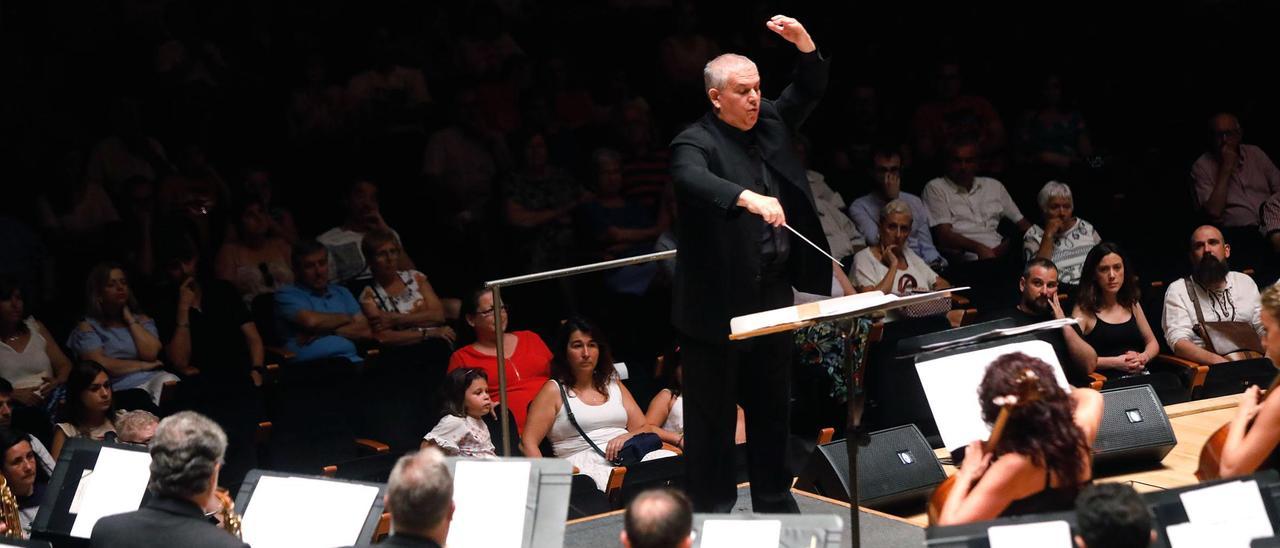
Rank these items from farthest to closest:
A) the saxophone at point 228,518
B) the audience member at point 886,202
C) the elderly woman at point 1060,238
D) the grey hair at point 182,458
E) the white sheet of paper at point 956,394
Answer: the audience member at point 886,202
the elderly woman at point 1060,238
the white sheet of paper at point 956,394
the saxophone at point 228,518
the grey hair at point 182,458

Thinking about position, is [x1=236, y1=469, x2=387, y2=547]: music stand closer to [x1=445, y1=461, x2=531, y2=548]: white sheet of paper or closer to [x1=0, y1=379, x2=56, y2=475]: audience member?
[x1=445, y1=461, x2=531, y2=548]: white sheet of paper

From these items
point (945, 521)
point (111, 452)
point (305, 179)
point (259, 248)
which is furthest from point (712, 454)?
point (305, 179)

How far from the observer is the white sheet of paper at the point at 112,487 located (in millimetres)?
3936

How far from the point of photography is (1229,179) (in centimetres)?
799

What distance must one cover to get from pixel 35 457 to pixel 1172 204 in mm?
5981

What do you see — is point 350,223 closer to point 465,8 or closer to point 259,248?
point 259,248

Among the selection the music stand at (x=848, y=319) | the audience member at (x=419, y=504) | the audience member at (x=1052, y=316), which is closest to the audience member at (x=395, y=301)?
the audience member at (x=1052, y=316)

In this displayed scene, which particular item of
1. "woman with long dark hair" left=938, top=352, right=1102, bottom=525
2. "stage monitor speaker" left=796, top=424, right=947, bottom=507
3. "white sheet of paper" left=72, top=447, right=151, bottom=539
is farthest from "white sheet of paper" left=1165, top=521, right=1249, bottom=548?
"white sheet of paper" left=72, top=447, right=151, bottom=539

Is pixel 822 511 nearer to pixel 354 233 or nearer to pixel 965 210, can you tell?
pixel 354 233

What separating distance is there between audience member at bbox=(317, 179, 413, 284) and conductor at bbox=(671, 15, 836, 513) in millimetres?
2965

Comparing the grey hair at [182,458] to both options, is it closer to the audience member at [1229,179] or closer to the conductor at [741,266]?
the conductor at [741,266]

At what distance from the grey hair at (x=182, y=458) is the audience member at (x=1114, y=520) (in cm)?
188

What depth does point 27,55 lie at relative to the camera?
7504 millimetres

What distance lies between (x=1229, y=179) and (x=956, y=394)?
4515 mm
